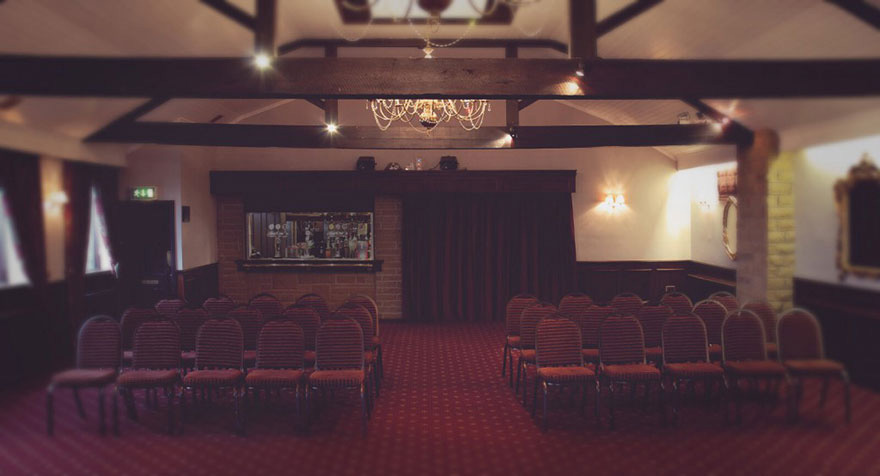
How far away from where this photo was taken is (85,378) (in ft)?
18.2

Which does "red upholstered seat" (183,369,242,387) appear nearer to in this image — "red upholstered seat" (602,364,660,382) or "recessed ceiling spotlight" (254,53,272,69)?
"recessed ceiling spotlight" (254,53,272,69)

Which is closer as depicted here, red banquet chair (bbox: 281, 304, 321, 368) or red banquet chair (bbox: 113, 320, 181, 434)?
red banquet chair (bbox: 113, 320, 181, 434)

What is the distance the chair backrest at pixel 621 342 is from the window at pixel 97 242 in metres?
7.84

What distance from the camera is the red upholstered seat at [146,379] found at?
18.4ft

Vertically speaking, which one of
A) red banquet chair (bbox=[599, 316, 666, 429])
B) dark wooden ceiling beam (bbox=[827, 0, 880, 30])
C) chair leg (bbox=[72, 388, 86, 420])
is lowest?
chair leg (bbox=[72, 388, 86, 420])

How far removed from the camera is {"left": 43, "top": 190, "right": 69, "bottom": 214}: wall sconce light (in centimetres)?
756

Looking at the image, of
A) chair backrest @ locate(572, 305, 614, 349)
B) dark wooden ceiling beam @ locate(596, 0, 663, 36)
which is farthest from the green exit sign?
dark wooden ceiling beam @ locate(596, 0, 663, 36)

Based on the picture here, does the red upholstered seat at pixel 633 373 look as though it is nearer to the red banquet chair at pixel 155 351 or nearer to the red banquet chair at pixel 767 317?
the red banquet chair at pixel 767 317

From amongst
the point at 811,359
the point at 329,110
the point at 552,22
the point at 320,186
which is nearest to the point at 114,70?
the point at 329,110

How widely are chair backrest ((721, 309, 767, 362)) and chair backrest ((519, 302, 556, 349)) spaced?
1.90 meters

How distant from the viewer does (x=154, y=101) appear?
8219 mm

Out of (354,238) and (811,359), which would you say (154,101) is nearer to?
(354,238)

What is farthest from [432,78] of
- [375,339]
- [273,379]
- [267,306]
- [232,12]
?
[267,306]

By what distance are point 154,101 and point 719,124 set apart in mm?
8394
